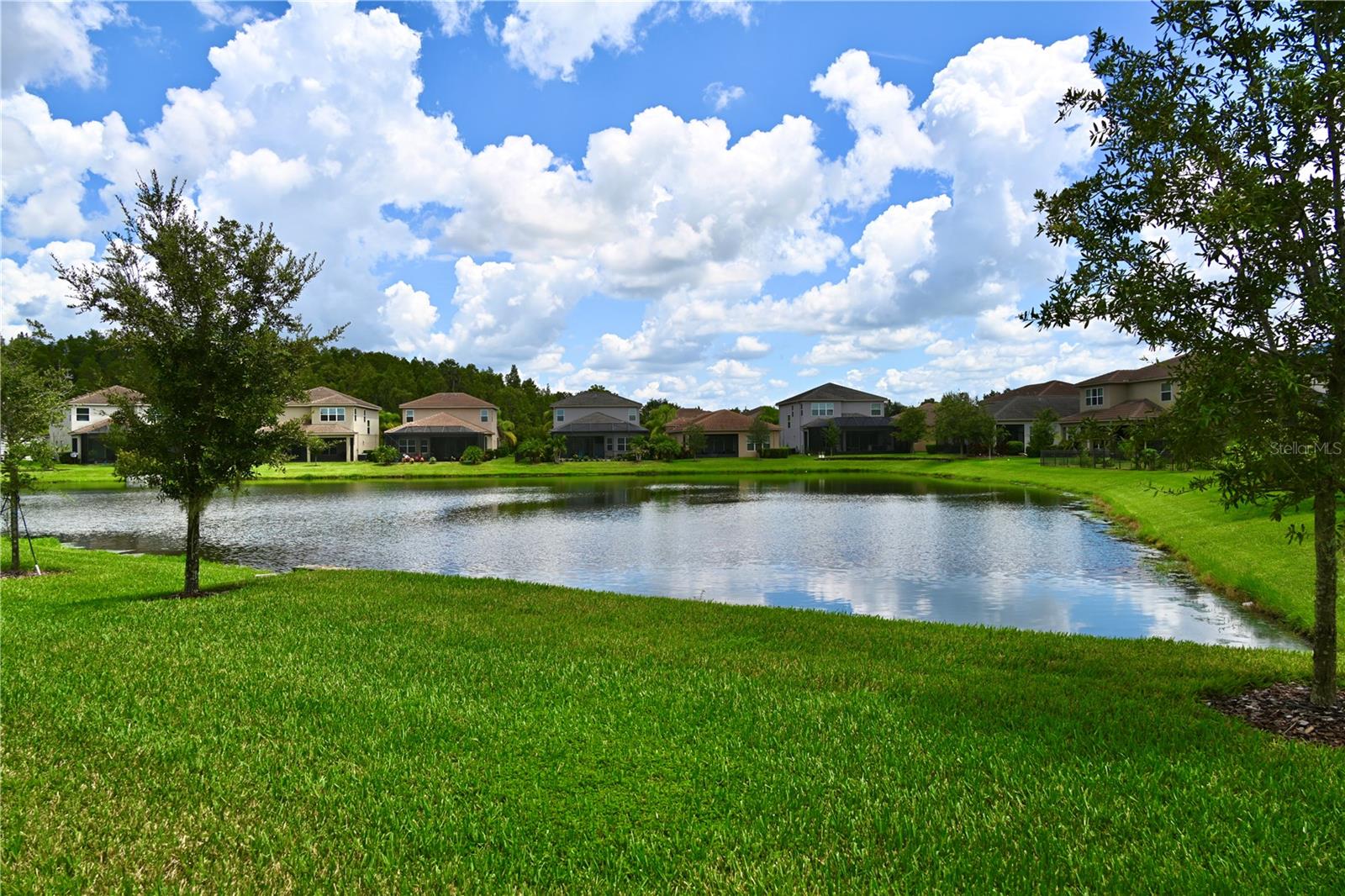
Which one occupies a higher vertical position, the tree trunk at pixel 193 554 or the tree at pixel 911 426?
the tree at pixel 911 426

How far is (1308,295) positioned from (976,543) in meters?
18.6

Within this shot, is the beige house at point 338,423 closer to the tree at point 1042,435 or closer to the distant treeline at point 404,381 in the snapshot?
the distant treeline at point 404,381

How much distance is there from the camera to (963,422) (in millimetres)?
70125

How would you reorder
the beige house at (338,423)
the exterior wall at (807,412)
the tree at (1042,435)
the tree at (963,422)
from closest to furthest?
the tree at (1042,435), the tree at (963,422), the beige house at (338,423), the exterior wall at (807,412)

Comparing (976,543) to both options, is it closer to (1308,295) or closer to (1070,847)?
(1308,295)

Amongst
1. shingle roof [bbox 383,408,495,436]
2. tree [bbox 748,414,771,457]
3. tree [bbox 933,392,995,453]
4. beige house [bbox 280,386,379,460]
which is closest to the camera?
tree [bbox 933,392,995,453]

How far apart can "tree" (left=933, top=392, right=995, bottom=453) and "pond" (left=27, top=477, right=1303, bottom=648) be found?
2573 cm

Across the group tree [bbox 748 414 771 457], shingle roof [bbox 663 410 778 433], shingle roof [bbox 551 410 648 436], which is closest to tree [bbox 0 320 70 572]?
shingle roof [bbox 551 410 648 436]

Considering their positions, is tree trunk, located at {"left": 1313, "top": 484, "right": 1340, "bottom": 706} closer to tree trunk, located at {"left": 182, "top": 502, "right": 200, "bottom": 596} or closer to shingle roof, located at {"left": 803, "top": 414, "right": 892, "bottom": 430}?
tree trunk, located at {"left": 182, "top": 502, "right": 200, "bottom": 596}

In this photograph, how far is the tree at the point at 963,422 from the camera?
230 ft

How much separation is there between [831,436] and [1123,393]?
26898 millimetres

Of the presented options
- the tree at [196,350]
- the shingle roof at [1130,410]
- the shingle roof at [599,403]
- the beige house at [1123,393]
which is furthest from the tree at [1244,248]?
the shingle roof at [599,403]

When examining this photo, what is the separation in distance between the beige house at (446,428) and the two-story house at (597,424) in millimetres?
7229

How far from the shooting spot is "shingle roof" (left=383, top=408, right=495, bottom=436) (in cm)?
7806
